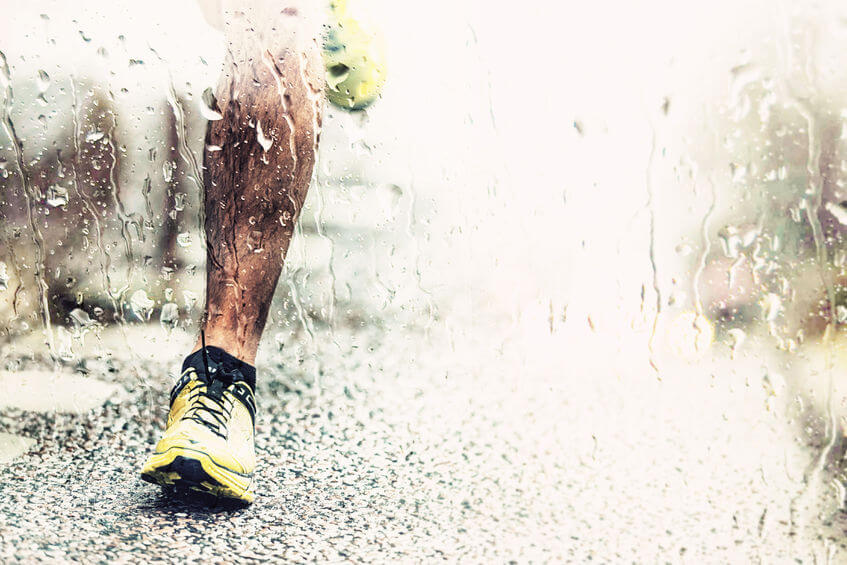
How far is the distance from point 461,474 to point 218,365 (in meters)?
0.32

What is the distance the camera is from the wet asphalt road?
23.5 inches

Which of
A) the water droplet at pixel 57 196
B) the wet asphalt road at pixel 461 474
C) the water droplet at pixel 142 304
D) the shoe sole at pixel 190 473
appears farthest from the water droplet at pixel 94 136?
the shoe sole at pixel 190 473

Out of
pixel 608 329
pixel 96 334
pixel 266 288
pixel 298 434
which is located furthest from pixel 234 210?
pixel 96 334

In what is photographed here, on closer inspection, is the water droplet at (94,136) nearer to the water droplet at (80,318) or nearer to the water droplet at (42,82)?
the water droplet at (42,82)

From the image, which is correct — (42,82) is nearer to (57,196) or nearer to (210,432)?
(57,196)

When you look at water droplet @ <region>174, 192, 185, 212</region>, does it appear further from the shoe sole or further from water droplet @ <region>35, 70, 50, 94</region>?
the shoe sole

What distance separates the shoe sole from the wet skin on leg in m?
0.19

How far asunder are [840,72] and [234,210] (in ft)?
2.49

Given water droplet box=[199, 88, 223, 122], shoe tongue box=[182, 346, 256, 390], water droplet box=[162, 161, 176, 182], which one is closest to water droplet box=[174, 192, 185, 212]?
water droplet box=[162, 161, 176, 182]

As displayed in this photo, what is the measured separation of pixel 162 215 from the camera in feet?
5.17

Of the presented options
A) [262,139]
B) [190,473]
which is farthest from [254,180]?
[190,473]

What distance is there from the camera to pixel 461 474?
809 millimetres

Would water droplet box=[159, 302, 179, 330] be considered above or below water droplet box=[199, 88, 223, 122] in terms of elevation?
below

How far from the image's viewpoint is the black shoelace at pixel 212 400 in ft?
2.37
